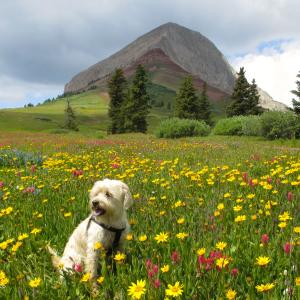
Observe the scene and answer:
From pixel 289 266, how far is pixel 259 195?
2608mm

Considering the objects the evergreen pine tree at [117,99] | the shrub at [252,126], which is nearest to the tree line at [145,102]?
the evergreen pine tree at [117,99]

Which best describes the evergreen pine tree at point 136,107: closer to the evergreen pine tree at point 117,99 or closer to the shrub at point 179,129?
the evergreen pine tree at point 117,99

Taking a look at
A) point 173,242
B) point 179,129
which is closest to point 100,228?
point 173,242

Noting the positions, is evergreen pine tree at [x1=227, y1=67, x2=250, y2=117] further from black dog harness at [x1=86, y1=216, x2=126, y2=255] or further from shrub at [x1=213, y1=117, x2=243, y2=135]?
black dog harness at [x1=86, y1=216, x2=126, y2=255]

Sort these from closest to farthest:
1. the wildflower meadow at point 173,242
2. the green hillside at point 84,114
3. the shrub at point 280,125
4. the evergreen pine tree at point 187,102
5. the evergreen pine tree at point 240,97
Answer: the wildflower meadow at point 173,242
the shrub at point 280,125
the evergreen pine tree at point 240,97
the evergreen pine tree at point 187,102
the green hillside at point 84,114

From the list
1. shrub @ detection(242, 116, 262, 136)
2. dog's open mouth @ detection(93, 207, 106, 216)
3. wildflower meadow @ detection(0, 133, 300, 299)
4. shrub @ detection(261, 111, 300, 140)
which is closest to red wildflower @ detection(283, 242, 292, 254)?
wildflower meadow @ detection(0, 133, 300, 299)

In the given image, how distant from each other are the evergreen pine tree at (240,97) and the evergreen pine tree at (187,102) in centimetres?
580

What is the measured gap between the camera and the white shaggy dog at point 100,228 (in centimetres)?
409

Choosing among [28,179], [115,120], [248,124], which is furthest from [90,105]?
[28,179]

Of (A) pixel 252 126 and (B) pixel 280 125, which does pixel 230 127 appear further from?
(B) pixel 280 125

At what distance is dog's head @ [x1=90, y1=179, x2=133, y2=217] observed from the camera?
Answer: 411 centimetres

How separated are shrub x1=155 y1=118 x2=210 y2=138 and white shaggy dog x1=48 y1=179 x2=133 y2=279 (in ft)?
103

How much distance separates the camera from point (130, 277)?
3451 mm

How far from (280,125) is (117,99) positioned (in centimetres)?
4274
